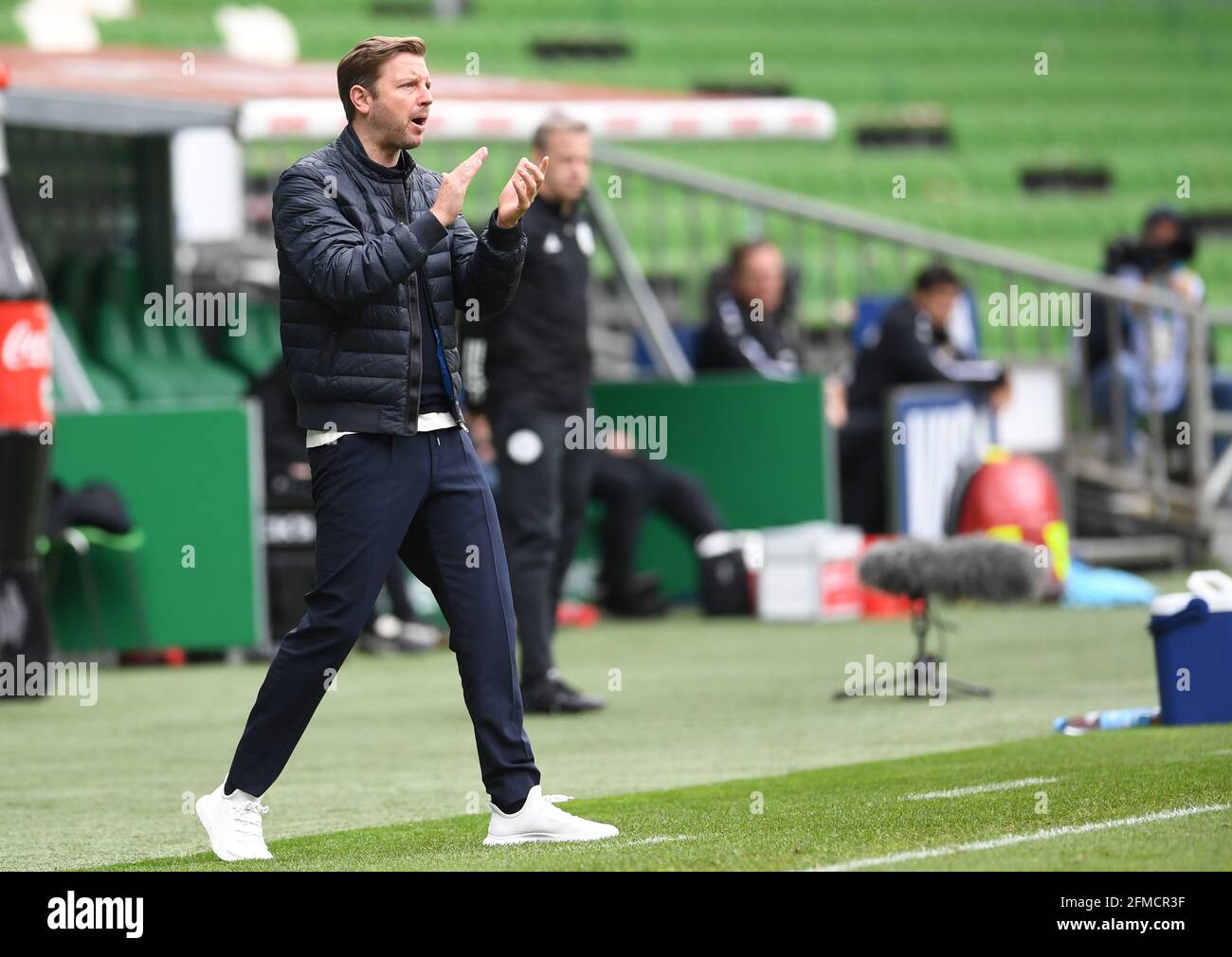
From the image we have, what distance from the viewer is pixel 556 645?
13.0 meters

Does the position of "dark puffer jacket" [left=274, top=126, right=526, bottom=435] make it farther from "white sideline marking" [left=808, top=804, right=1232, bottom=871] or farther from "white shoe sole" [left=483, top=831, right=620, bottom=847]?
"white sideline marking" [left=808, top=804, right=1232, bottom=871]

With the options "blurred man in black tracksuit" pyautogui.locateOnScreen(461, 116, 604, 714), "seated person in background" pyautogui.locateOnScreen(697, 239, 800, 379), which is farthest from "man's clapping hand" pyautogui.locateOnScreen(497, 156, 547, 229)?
"seated person in background" pyautogui.locateOnScreen(697, 239, 800, 379)

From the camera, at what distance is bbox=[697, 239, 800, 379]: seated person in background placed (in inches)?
615

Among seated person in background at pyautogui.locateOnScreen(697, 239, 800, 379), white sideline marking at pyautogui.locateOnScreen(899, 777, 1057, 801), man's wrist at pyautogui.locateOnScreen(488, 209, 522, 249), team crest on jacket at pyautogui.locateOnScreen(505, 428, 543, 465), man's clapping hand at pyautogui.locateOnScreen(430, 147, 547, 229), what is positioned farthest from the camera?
seated person in background at pyautogui.locateOnScreen(697, 239, 800, 379)

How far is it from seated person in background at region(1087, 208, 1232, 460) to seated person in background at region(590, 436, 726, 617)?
3.26 metres

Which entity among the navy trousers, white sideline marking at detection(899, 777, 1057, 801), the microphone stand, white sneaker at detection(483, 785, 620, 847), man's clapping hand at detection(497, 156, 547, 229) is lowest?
the microphone stand

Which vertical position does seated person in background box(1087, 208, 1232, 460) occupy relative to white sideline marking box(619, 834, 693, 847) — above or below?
above

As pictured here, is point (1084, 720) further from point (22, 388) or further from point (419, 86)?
point (22, 388)

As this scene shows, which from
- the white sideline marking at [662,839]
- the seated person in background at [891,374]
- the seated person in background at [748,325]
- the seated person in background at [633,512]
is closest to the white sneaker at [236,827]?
the white sideline marking at [662,839]

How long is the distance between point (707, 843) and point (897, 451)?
920 cm

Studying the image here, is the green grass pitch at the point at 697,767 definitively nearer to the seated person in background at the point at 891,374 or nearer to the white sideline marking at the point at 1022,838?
the white sideline marking at the point at 1022,838

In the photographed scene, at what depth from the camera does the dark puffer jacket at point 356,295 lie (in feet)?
19.5

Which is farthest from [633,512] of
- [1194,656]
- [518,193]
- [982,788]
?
[518,193]

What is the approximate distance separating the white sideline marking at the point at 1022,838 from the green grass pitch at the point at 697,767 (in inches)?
0.5
